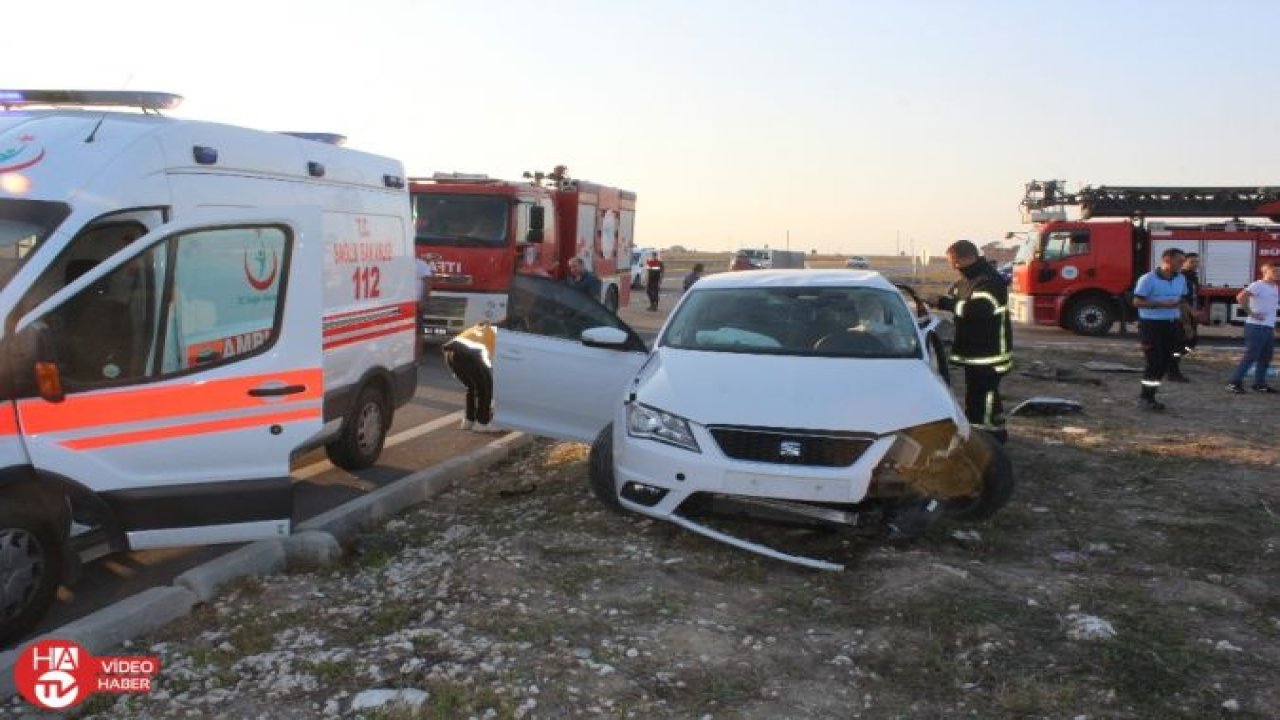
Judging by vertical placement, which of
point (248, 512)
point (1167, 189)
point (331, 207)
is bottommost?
point (248, 512)

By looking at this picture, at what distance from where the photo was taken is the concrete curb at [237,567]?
385 cm

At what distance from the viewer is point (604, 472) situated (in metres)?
5.78

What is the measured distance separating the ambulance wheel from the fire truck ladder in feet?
61.6

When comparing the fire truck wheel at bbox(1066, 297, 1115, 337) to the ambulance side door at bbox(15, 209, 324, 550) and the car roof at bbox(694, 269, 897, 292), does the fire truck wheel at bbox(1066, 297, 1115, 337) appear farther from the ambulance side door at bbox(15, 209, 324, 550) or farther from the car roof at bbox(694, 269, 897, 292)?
the ambulance side door at bbox(15, 209, 324, 550)

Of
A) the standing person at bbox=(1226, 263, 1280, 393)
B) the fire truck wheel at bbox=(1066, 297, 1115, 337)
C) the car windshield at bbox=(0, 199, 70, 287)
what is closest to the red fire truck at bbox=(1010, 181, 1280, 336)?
the fire truck wheel at bbox=(1066, 297, 1115, 337)

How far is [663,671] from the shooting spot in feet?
12.3

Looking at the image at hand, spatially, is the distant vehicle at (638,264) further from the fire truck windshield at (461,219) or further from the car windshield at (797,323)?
the car windshield at (797,323)

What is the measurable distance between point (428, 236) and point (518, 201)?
52.1 inches

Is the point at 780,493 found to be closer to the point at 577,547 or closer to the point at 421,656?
the point at 577,547

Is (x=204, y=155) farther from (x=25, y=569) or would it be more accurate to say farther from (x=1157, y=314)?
(x=1157, y=314)

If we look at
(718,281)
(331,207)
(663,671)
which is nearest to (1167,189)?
(718,281)

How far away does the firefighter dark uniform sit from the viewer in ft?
24.7

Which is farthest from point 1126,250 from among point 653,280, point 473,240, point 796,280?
point 796,280

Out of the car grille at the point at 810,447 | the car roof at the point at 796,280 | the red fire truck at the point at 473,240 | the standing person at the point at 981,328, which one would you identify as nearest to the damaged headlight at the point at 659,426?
the car grille at the point at 810,447
